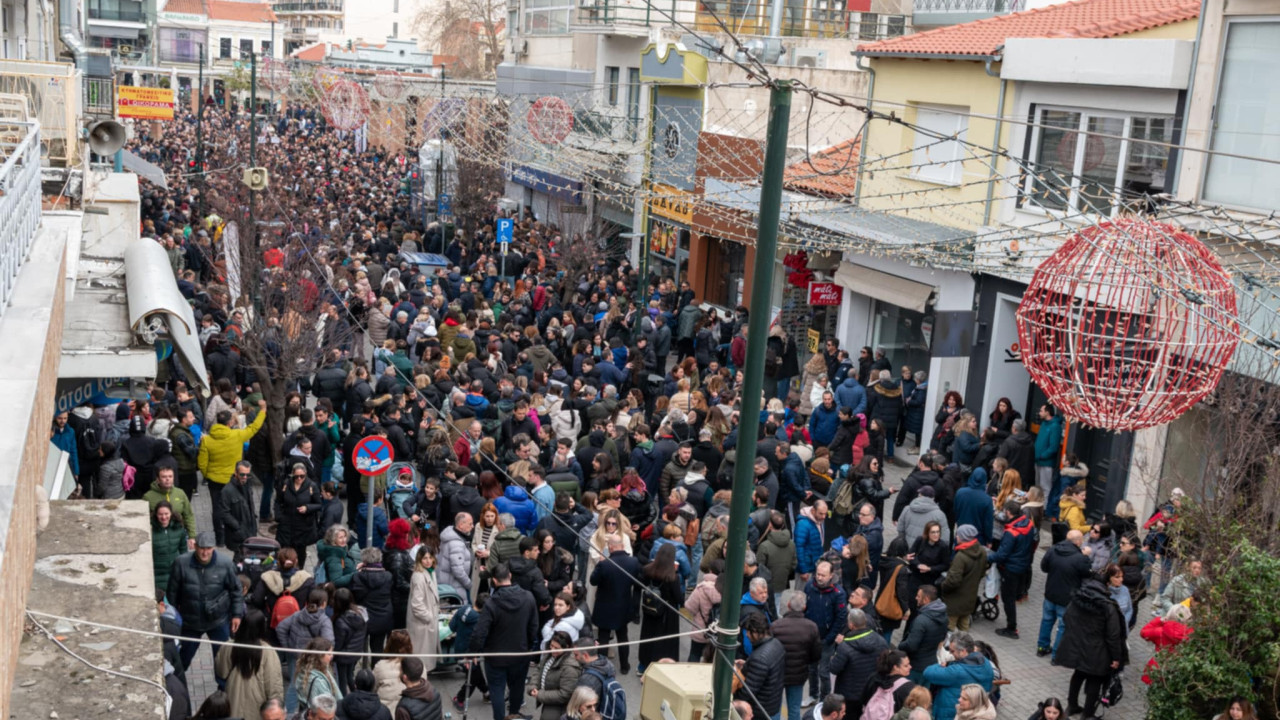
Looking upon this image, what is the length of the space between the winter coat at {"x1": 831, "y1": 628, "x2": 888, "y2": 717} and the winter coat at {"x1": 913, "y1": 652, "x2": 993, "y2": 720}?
0.42 meters

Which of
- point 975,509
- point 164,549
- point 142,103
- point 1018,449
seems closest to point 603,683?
point 164,549

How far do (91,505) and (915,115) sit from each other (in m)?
16.0

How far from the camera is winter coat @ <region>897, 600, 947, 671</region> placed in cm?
1030

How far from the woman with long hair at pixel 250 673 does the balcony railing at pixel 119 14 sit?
86442mm

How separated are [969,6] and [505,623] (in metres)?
21.0

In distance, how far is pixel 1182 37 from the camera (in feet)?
53.6

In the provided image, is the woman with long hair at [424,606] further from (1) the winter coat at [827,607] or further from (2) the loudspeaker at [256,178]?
(2) the loudspeaker at [256,178]

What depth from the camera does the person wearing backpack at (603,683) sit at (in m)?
9.12

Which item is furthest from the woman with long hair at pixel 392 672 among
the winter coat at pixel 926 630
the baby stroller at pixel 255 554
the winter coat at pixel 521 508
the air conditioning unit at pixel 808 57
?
the air conditioning unit at pixel 808 57

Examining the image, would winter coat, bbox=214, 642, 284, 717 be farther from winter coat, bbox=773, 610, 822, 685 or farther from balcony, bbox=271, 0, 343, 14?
balcony, bbox=271, 0, 343, 14

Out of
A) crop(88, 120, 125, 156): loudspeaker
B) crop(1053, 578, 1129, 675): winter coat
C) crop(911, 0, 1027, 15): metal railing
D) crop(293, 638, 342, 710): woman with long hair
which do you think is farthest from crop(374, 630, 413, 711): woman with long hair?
crop(911, 0, 1027, 15): metal railing

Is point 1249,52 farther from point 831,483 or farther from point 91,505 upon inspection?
point 91,505

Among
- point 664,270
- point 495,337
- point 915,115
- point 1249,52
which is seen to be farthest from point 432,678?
point 664,270

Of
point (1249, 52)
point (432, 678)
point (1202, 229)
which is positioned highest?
point (1249, 52)
